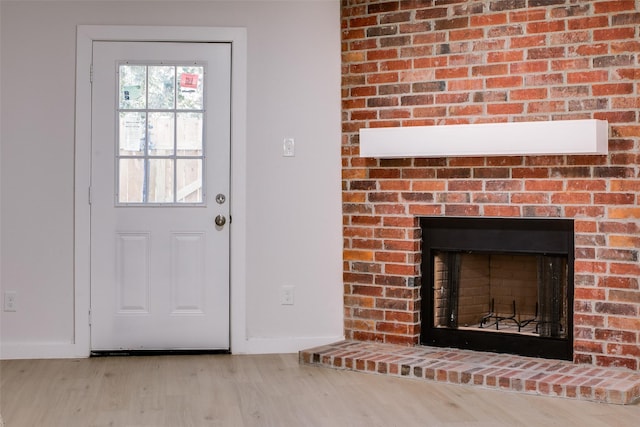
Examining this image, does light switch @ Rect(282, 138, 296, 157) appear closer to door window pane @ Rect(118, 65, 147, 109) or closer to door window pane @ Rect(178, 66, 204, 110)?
door window pane @ Rect(178, 66, 204, 110)

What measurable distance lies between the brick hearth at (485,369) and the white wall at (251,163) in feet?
1.46

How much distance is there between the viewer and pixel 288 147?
5223 millimetres

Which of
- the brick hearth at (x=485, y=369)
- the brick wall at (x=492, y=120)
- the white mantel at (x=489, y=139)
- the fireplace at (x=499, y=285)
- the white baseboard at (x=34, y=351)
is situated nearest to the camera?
the brick hearth at (x=485, y=369)

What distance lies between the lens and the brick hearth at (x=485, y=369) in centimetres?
406

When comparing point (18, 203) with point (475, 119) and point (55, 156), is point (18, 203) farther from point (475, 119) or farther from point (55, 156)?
point (475, 119)

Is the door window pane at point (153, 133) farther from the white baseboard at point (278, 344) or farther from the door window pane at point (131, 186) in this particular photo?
the white baseboard at point (278, 344)

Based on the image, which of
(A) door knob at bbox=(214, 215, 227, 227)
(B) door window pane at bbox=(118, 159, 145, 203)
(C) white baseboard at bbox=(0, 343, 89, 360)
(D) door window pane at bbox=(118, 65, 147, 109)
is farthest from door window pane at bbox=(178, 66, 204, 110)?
(C) white baseboard at bbox=(0, 343, 89, 360)

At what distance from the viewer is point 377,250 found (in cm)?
512

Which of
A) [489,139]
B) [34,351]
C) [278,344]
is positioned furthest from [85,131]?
[489,139]

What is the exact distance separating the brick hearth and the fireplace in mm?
101

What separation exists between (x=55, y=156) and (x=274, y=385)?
76.4 inches

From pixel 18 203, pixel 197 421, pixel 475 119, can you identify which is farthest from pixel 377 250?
pixel 18 203

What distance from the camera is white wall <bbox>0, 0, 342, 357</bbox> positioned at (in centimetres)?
509

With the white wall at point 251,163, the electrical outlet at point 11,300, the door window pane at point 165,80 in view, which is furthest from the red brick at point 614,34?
the electrical outlet at point 11,300
